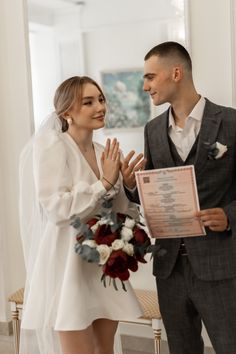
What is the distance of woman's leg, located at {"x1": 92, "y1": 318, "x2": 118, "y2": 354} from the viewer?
235cm

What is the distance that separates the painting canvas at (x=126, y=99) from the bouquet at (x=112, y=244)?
1.22 metres

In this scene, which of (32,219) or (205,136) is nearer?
(205,136)

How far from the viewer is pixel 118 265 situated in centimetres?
204

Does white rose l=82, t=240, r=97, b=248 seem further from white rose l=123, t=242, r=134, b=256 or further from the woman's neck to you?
the woman's neck

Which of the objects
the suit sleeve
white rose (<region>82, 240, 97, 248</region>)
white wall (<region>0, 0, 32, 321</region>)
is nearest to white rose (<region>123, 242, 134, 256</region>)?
white rose (<region>82, 240, 97, 248</region>)

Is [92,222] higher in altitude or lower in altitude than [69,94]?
lower

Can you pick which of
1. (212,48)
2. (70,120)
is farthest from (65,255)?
(212,48)

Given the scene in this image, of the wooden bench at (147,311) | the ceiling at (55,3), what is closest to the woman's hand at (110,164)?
the wooden bench at (147,311)

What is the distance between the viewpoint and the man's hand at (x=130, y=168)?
2.21 m

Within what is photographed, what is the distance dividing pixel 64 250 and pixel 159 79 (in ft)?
2.64

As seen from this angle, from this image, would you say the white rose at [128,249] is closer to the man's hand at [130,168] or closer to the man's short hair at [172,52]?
the man's hand at [130,168]

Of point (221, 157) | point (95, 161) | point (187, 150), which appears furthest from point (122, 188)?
point (221, 157)

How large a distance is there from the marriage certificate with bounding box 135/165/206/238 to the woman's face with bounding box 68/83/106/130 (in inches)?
14.0

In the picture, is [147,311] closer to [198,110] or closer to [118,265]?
[118,265]
